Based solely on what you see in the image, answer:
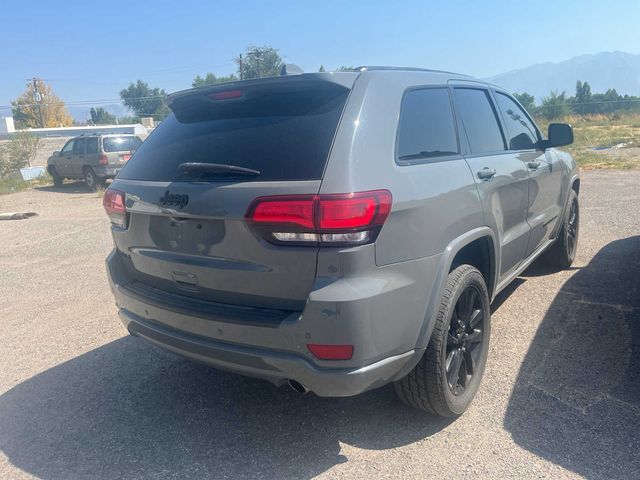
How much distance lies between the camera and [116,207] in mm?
3125

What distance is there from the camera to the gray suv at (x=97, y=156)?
53.9ft

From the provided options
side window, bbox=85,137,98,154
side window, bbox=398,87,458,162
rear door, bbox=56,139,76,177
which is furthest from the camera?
rear door, bbox=56,139,76,177

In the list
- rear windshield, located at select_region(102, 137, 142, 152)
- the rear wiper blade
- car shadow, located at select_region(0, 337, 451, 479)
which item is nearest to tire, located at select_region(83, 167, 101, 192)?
rear windshield, located at select_region(102, 137, 142, 152)

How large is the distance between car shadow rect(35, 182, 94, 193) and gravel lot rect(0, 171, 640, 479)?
13833 millimetres

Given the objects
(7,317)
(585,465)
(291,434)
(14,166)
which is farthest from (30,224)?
(14,166)

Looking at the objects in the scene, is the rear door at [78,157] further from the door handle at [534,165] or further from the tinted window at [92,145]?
the door handle at [534,165]

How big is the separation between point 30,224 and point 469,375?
10032mm

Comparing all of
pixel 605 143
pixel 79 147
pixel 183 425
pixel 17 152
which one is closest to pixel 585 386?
pixel 183 425

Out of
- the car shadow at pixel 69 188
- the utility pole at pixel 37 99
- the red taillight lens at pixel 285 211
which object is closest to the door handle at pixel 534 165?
the red taillight lens at pixel 285 211

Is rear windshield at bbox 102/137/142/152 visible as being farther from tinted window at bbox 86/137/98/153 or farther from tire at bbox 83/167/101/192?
tire at bbox 83/167/101/192

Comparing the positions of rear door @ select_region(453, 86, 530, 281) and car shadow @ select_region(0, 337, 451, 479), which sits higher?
rear door @ select_region(453, 86, 530, 281)

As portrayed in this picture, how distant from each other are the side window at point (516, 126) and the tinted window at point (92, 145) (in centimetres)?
1510

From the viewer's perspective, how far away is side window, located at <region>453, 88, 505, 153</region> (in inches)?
135

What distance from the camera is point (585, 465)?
99.1 inches
